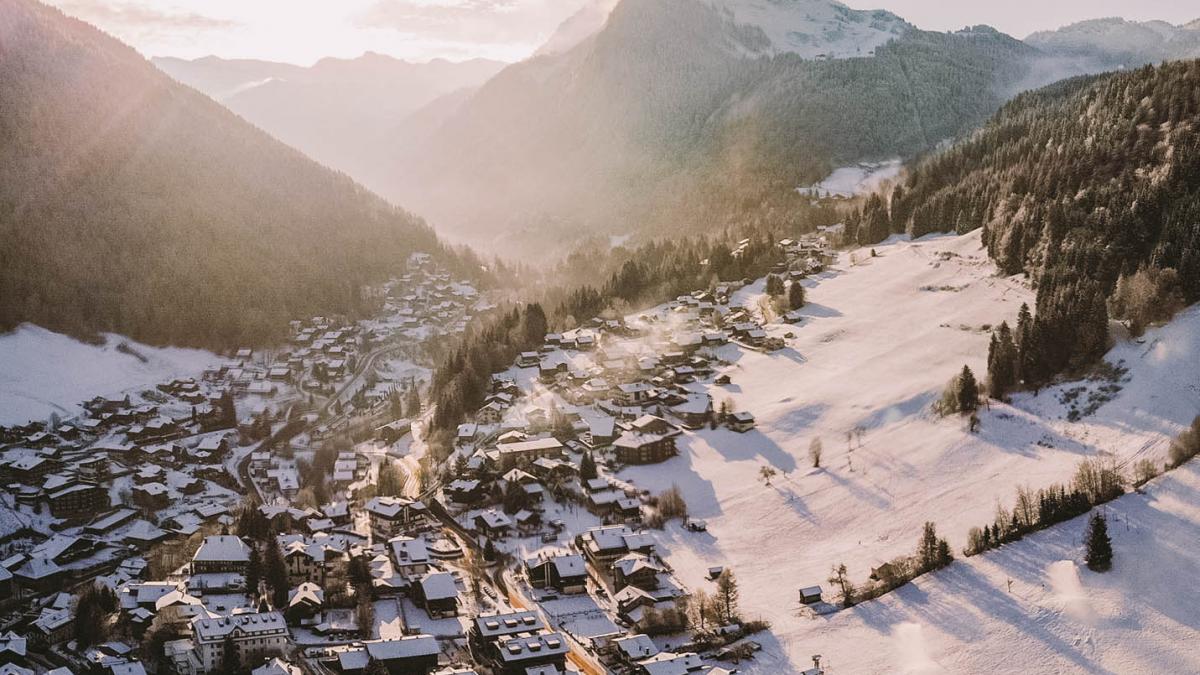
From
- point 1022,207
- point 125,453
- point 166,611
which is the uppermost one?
point 1022,207

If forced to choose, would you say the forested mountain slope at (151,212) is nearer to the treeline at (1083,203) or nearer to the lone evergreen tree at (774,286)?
the lone evergreen tree at (774,286)

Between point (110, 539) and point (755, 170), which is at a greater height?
point (755, 170)

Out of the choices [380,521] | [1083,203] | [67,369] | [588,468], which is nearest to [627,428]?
[588,468]

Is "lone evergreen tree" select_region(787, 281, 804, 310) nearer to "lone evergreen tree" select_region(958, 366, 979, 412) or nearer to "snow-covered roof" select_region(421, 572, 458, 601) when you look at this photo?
"lone evergreen tree" select_region(958, 366, 979, 412)

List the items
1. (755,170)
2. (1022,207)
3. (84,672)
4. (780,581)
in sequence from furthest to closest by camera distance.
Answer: (755,170) → (1022,207) → (780,581) → (84,672)

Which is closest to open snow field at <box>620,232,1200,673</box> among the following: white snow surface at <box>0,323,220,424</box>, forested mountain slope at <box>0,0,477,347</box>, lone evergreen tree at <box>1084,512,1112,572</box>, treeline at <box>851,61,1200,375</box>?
lone evergreen tree at <box>1084,512,1112,572</box>

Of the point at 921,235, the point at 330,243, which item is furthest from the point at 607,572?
the point at 330,243

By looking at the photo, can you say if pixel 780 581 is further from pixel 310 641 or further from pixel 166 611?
pixel 166 611

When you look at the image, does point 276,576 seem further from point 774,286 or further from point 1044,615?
point 774,286
